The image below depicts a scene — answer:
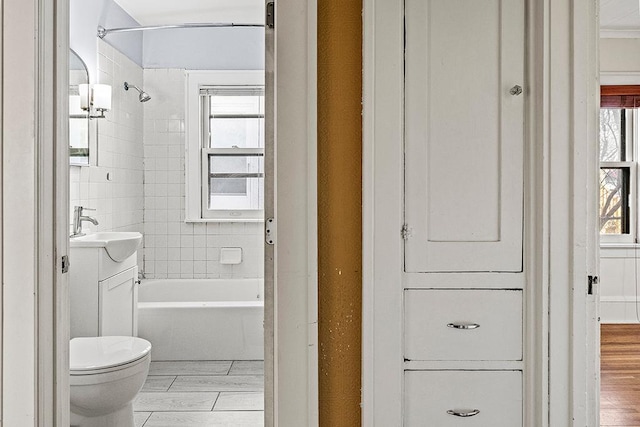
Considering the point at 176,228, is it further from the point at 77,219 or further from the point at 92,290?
the point at 92,290

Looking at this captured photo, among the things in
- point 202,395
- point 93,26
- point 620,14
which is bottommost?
point 202,395

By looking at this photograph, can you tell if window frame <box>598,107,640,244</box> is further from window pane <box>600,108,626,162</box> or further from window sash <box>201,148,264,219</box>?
window sash <box>201,148,264,219</box>

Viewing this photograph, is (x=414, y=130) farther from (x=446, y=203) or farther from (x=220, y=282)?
(x=220, y=282)

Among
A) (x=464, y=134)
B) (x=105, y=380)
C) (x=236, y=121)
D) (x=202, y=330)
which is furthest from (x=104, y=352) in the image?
(x=236, y=121)

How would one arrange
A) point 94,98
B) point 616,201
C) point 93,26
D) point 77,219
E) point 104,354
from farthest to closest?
point 616,201 < point 93,26 < point 94,98 < point 77,219 < point 104,354

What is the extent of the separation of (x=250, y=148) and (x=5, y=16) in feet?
10.2

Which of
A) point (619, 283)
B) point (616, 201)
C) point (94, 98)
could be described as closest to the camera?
point (94, 98)

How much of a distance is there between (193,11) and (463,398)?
3681mm

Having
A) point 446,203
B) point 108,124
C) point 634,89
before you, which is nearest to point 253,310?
point 108,124

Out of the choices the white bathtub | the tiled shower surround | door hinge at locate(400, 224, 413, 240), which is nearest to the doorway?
door hinge at locate(400, 224, 413, 240)

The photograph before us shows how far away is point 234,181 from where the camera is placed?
15.7 feet

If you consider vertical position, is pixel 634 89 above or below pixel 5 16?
above

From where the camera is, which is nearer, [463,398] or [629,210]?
[463,398]

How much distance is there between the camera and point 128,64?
14.1ft
